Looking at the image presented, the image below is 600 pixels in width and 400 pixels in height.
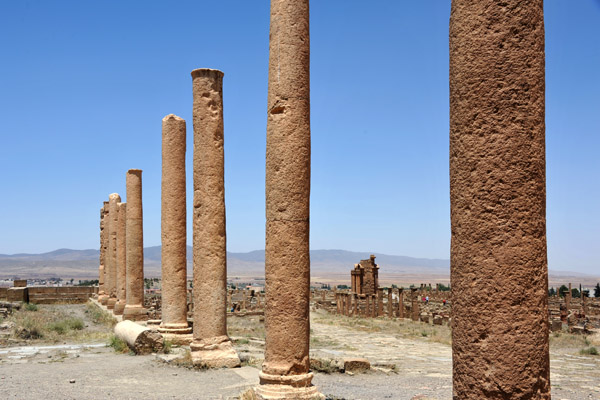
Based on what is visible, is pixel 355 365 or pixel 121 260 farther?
pixel 121 260

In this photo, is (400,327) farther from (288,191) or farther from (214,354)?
(288,191)

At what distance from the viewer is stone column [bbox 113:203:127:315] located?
70.7 feet

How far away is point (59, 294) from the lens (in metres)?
34.5

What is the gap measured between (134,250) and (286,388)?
1256 centimetres

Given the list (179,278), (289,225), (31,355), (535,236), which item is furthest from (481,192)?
(31,355)

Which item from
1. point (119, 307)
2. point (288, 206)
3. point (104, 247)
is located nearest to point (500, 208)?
point (288, 206)

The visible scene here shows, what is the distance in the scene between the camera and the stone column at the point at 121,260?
21547 mm

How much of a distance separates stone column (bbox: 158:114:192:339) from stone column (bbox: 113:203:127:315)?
25.7 feet

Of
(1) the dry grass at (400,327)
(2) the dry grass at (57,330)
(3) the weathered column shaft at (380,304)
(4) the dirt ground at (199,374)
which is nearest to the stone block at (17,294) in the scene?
(2) the dry grass at (57,330)

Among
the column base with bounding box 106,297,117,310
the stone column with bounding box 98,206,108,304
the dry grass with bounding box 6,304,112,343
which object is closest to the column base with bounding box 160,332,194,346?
the dry grass with bounding box 6,304,112,343

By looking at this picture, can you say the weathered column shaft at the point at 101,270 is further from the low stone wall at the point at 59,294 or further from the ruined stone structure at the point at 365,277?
the ruined stone structure at the point at 365,277

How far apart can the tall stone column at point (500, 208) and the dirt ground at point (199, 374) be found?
388cm

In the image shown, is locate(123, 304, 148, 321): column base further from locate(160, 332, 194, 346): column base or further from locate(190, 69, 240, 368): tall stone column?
locate(190, 69, 240, 368): tall stone column

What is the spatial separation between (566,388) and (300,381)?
20.8 feet
